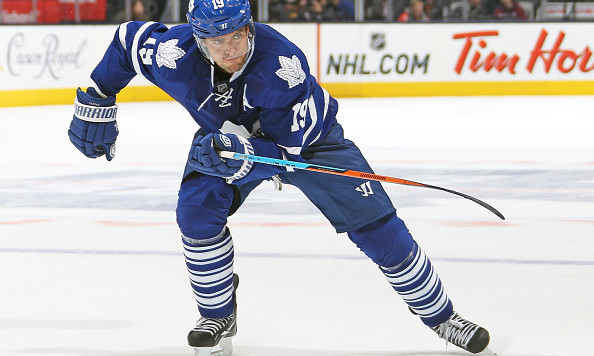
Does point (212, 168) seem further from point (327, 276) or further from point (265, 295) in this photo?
point (327, 276)

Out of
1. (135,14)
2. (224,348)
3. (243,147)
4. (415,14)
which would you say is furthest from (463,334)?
(415,14)

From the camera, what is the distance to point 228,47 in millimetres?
2457

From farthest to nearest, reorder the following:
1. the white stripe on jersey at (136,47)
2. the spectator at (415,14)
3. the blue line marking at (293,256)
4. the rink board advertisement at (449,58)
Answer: the spectator at (415,14) → the rink board advertisement at (449,58) → the blue line marking at (293,256) → the white stripe on jersey at (136,47)

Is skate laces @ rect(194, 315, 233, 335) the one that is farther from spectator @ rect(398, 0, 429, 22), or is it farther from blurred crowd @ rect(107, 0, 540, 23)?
spectator @ rect(398, 0, 429, 22)

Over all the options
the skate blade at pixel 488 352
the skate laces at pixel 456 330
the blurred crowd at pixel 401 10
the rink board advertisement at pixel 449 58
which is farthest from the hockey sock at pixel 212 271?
the blurred crowd at pixel 401 10

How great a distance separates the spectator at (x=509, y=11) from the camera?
12391mm

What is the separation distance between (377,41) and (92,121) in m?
9.55

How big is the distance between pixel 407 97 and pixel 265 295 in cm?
901

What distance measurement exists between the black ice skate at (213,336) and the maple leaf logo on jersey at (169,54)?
0.65 meters

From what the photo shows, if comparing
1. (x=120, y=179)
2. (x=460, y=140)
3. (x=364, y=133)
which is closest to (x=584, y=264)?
(x=120, y=179)

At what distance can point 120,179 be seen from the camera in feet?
19.4

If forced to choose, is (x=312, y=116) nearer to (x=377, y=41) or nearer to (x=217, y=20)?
(x=217, y=20)

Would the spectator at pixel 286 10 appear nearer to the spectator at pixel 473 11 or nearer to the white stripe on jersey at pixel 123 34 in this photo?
the spectator at pixel 473 11

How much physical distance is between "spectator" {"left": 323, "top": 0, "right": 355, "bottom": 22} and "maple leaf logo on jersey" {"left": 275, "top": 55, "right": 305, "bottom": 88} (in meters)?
10.1
